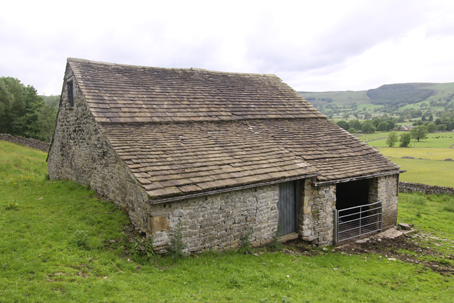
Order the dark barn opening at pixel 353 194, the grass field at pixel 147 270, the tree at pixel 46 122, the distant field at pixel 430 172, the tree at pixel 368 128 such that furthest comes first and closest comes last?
the tree at pixel 368 128 → the tree at pixel 46 122 → the distant field at pixel 430 172 → the dark barn opening at pixel 353 194 → the grass field at pixel 147 270

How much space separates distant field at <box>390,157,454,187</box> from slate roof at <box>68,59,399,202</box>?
20064 millimetres

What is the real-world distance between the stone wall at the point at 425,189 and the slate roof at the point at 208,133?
1320 centimetres

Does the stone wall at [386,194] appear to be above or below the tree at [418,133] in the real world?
above

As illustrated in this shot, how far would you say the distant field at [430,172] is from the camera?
27.9m

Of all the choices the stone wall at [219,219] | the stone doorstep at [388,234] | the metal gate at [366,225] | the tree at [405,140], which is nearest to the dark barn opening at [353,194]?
the metal gate at [366,225]

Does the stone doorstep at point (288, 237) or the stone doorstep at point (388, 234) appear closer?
the stone doorstep at point (288, 237)

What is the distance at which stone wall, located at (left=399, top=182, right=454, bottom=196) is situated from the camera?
69.4ft

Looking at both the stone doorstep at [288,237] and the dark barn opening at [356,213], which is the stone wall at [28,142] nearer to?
the stone doorstep at [288,237]

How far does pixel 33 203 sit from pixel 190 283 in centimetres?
700

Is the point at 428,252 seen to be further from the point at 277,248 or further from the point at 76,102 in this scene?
the point at 76,102

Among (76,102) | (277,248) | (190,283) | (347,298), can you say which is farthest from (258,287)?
(76,102)

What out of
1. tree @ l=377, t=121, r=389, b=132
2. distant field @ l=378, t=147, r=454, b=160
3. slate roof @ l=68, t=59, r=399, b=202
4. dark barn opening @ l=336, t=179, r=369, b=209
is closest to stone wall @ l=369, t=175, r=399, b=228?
slate roof @ l=68, t=59, r=399, b=202

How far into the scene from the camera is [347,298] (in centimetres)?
650

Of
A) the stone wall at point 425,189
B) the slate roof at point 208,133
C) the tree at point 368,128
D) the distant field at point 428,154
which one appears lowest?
the distant field at point 428,154
